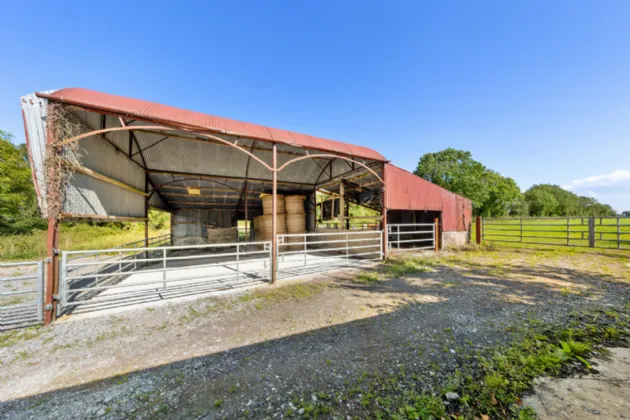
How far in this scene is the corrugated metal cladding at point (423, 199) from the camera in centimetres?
838

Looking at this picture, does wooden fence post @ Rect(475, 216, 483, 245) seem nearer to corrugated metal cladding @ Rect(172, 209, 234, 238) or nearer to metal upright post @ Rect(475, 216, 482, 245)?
metal upright post @ Rect(475, 216, 482, 245)

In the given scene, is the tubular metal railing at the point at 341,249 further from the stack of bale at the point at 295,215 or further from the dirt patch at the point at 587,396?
the dirt patch at the point at 587,396

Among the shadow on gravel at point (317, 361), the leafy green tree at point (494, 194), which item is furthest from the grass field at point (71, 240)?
the leafy green tree at point (494, 194)

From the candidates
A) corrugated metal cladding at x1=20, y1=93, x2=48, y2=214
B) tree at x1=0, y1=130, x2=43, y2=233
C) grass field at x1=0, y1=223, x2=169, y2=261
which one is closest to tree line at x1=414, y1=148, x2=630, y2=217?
corrugated metal cladding at x1=20, y1=93, x2=48, y2=214

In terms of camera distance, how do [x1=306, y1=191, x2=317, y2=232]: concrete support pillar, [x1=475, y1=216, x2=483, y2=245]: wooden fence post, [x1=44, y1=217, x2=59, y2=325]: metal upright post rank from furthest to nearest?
[x1=306, y1=191, x2=317, y2=232]: concrete support pillar → [x1=475, y1=216, x2=483, y2=245]: wooden fence post → [x1=44, y1=217, x2=59, y2=325]: metal upright post

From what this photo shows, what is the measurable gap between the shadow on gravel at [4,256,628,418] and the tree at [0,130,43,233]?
58.3 ft

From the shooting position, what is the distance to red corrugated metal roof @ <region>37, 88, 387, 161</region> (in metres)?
3.76

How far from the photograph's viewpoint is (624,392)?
74.0 inches

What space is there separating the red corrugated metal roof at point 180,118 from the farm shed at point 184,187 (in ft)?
0.08

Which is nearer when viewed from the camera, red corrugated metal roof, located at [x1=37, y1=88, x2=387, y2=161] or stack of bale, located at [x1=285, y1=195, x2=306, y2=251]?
red corrugated metal roof, located at [x1=37, y1=88, x2=387, y2=161]

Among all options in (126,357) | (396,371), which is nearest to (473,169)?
(396,371)

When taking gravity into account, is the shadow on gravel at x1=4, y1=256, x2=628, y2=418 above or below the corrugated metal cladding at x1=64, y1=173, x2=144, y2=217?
below

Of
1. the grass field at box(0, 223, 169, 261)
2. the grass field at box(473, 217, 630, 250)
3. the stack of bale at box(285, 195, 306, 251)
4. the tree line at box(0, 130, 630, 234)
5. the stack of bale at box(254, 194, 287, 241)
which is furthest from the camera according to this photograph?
the tree line at box(0, 130, 630, 234)

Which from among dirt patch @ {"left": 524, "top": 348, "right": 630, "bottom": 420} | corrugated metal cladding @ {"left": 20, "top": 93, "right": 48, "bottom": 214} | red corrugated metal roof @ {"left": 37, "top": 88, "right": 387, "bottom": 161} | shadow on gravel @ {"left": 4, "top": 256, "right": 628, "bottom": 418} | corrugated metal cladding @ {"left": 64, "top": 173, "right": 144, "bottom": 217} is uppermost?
red corrugated metal roof @ {"left": 37, "top": 88, "right": 387, "bottom": 161}
